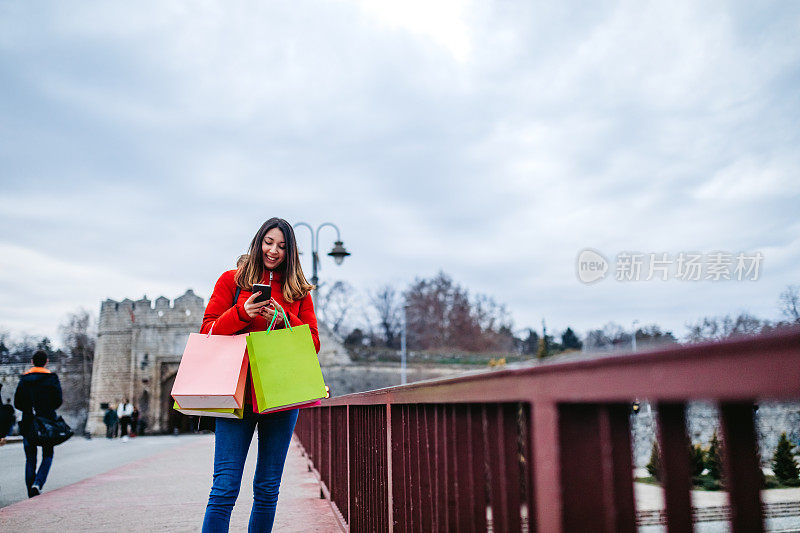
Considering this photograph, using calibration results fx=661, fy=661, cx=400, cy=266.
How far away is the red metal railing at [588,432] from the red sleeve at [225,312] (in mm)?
1260

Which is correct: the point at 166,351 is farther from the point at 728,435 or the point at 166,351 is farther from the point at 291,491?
the point at 728,435

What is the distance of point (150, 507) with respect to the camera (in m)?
5.66

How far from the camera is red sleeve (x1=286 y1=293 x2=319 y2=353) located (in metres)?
3.19

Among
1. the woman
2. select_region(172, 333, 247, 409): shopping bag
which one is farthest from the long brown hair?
select_region(172, 333, 247, 409): shopping bag

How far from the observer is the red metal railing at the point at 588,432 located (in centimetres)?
78

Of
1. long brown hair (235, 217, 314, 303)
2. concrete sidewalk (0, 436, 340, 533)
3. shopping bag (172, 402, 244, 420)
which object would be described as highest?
long brown hair (235, 217, 314, 303)

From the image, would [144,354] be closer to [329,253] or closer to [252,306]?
[329,253]

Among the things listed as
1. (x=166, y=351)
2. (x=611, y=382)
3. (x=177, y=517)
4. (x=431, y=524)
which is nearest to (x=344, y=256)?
(x=177, y=517)

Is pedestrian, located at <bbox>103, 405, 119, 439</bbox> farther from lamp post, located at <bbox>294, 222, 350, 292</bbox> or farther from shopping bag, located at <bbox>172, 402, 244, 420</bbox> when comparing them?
shopping bag, located at <bbox>172, 402, 244, 420</bbox>

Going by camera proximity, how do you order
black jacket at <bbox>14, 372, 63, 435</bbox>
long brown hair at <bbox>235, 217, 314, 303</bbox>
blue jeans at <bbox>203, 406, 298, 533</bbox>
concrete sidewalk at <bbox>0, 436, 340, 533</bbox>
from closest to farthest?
blue jeans at <bbox>203, 406, 298, 533</bbox>
long brown hair at <bbox>235, 217, 314, 303</bbox>
concrete sidewalk at <bbox>0, 436, 340, 533</bbox>
black jacket at <bbox>14, 372, 63, 435</bbox>

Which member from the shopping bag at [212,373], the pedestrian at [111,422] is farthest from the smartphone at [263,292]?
the pedestrian at [111,422]

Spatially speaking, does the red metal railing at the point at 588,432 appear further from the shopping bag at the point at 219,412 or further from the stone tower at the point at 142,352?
the stone tower at the point at 142,352

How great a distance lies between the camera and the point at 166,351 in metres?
39.0

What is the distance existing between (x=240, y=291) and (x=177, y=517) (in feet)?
9.07
